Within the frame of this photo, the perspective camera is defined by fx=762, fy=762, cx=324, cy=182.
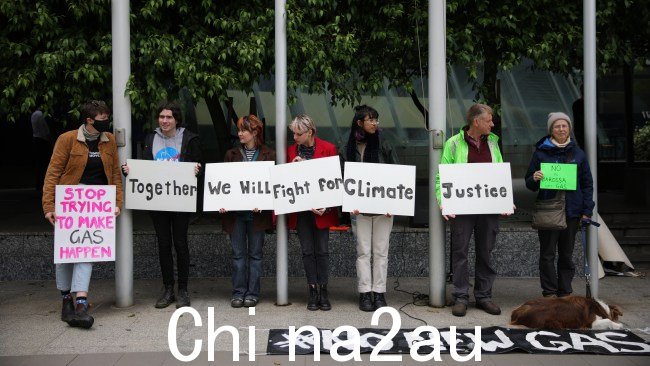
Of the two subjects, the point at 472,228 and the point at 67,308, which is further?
the point at 472,228

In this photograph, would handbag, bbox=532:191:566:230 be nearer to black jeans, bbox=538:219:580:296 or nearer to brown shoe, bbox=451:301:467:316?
black jeans, bbox=538:219:580:296

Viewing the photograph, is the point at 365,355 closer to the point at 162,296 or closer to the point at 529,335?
the point at 529,335

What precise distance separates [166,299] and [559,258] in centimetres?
392

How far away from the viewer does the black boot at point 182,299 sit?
7.55 m

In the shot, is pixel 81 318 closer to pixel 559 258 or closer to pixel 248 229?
pixel 248 229

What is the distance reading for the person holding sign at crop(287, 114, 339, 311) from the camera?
740 cm

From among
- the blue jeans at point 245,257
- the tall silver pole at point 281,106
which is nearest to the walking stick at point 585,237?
the tall silver pole at point 281,106

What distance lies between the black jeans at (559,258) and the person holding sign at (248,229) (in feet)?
8.94

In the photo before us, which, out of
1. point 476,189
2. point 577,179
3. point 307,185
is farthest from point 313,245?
point 577,179

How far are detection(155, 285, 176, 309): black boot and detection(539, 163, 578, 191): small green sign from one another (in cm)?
386

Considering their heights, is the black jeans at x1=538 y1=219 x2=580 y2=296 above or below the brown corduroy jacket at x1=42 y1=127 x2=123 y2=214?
below

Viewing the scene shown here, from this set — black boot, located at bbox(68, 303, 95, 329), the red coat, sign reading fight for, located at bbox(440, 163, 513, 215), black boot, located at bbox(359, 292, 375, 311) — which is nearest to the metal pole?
black boot, located at bbox(68, 303, 95, 329)

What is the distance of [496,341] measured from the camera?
6.22m

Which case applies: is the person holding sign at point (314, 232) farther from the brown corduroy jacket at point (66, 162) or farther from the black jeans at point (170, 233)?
the brown corduroy jacket at point (66, 162)
